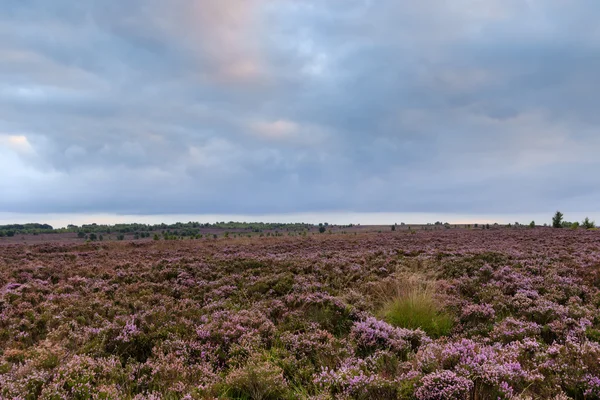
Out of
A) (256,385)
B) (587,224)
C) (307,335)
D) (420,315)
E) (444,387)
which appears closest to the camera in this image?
(444,387)

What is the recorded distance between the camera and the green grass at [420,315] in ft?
29.1

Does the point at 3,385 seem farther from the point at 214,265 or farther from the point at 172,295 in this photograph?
the point at 214,265

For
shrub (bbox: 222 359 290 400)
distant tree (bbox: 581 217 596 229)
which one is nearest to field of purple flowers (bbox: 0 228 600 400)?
shrub (bbox: 222 359 290 400)

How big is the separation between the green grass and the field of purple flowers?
0.04 meters

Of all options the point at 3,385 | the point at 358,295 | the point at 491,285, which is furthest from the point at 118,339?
the point at 491,285

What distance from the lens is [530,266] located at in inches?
602

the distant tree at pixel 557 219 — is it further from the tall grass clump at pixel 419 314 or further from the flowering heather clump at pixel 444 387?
the flowering heather clump at pixel 444 387

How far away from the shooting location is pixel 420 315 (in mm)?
9242

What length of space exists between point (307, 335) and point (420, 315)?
3403 mm

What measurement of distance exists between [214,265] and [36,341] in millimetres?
10174

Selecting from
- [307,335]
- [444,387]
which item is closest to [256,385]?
[307,335]

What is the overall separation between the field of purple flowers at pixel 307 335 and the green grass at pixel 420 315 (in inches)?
1.5

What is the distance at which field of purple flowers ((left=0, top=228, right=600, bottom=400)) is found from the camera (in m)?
5.28

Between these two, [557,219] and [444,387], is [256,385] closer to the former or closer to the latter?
[444,387]
